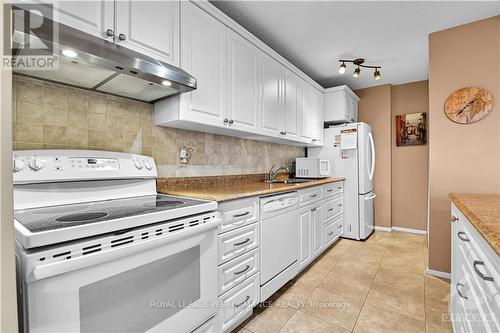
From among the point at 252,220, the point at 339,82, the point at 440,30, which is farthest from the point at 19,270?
the point at 339,82

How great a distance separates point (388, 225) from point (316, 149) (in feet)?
5.91

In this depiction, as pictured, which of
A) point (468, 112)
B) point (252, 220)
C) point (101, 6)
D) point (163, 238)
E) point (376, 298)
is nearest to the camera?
point (163, 238)

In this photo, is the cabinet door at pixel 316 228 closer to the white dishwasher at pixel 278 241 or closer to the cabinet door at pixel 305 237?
the cabinet door at pixel 305 237

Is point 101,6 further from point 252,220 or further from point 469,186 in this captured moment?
point 469,186

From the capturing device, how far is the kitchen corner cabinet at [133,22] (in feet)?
3.72

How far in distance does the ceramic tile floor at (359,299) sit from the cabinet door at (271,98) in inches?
61.0

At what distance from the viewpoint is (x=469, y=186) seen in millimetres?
2254

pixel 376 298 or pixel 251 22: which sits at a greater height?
pixel 251 22

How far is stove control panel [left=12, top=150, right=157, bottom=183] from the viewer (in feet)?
3.77

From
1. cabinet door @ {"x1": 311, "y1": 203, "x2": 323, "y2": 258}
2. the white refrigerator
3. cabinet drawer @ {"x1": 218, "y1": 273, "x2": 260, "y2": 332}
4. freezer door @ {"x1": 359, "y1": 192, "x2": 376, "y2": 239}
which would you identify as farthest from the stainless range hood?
freezer door @ {"x1": 359, "y1": 192, "x2": 376, "y2": 239}

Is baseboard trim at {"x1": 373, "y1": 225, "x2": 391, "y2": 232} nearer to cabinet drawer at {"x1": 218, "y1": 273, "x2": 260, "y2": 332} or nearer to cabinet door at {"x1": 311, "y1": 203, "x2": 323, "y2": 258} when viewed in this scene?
cabinet door at {"x1": 311, "y1": 203, "x2": 323, "y2": 258}

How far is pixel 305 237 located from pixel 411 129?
2916mm

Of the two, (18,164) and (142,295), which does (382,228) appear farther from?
(18,164)

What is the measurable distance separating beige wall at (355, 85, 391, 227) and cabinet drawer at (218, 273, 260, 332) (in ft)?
10.4
